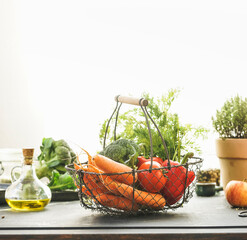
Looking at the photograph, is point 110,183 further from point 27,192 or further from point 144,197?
point 27,192

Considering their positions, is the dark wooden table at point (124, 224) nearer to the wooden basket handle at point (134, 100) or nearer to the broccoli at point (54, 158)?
the wooden basket handle at point (134, 100)

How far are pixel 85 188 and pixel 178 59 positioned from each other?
1947 mm

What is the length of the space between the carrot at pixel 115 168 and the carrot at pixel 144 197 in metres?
0.01

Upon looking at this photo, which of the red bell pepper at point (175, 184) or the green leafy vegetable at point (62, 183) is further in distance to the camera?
the green leafy vegetable at point (62, 183)

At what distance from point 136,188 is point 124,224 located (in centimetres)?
12

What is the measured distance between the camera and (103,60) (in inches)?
114

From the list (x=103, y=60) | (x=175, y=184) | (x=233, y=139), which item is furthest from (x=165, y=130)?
(x=103, y=60)

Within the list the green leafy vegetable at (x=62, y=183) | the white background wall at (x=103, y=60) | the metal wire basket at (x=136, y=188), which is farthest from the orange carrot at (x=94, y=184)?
the white background wall at (x=103, y=60)

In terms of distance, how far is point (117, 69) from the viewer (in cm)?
288

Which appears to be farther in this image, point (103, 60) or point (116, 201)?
point (103, 60)

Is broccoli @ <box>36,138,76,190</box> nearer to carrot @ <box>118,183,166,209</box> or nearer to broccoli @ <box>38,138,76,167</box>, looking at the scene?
broccoli @ <box>38,138,76,167</box>

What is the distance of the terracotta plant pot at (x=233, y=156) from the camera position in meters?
1.39

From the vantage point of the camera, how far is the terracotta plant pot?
4.58 feet
